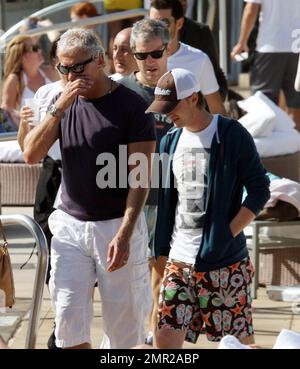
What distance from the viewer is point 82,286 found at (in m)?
5.92

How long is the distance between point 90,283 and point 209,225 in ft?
1.97

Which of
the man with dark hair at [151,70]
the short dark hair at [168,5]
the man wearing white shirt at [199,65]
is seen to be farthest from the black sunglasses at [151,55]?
the short dark hair at [168,5]

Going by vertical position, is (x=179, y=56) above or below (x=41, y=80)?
above

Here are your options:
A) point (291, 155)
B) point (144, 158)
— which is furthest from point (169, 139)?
point (291, 155)

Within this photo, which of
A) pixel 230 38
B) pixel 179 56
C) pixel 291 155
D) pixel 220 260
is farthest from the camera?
pixel 230 38

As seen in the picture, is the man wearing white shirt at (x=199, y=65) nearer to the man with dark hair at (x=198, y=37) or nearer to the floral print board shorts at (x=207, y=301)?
the man with dark hair at (x=198, y=37)

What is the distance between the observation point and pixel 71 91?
5812mm

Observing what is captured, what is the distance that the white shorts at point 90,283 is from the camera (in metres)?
5.91

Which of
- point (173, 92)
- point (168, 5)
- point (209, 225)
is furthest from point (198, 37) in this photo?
point (209, 225)

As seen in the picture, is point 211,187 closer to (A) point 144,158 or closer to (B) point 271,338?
(A) point 144,158

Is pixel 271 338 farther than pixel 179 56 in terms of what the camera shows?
No

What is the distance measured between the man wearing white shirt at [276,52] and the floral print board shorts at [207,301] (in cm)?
511

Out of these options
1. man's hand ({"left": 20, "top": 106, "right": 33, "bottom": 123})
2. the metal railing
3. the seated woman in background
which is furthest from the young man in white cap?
the seated woman in background

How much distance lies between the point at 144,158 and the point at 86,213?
360 millimetres
